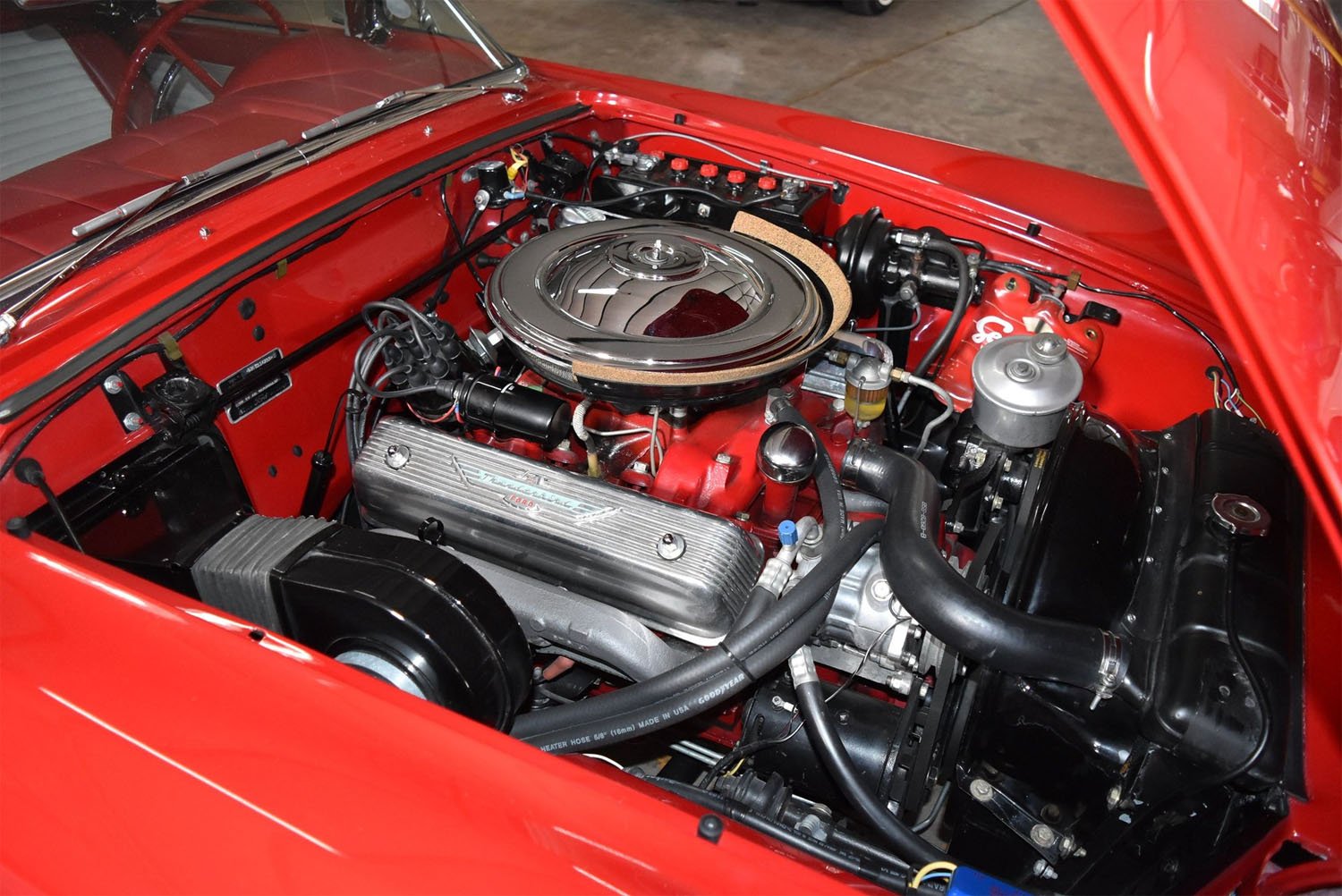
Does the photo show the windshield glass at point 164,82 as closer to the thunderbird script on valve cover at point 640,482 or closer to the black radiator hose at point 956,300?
the thunderbird script on valve cover at point 640,482

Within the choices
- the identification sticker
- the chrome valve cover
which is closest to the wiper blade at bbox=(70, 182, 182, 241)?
the identification sticker

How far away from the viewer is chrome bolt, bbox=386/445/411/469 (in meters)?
1.41

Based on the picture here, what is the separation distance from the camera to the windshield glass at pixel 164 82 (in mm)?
1414

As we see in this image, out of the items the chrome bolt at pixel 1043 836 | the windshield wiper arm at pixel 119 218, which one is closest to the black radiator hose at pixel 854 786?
the chrome bolt at pixel 1043 836

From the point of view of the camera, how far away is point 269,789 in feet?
2.93

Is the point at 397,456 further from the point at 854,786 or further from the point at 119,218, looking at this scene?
the point at 854,786

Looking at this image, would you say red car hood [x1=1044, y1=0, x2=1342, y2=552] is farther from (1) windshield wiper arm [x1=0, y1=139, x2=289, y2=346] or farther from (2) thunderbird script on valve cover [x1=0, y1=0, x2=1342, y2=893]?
(1) windshield wiper arm [x1=0, y1=139, x2=289, y2=346]

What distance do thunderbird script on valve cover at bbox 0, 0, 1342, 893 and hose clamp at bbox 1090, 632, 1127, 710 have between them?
1 centimetres

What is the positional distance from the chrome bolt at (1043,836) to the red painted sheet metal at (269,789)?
0.98 ft

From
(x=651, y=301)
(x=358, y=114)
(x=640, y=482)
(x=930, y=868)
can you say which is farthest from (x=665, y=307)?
(x=930, y=868)

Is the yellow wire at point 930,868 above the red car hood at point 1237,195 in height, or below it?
below

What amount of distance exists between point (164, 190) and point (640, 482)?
84cm

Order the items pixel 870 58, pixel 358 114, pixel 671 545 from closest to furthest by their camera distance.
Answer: pixel 671 545
pixel 358 114
pixel 870 58

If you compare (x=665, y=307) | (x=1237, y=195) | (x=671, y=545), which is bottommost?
(x=671, y=545)
